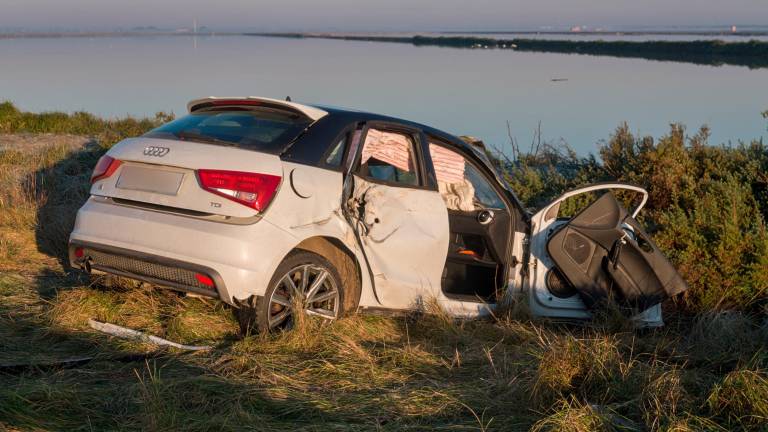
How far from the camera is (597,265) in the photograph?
6.75m

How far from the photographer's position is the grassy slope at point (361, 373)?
433 centimetres

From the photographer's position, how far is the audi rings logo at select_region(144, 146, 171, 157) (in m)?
5.65

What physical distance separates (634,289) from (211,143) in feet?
A: 10.9

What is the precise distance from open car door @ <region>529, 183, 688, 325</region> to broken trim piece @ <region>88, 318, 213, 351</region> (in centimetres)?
265

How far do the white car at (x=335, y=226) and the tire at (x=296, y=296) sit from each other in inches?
0.4

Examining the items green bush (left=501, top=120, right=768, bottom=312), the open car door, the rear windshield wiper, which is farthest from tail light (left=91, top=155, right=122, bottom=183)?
green bush (left=501, top=120, right=768, bottom=312)

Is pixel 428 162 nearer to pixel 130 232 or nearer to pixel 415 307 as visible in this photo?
pixel 415 307

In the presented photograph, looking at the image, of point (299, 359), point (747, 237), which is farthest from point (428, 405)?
point (747, 237)

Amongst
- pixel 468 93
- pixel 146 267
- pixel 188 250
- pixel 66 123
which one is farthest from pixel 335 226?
pixel 468 93

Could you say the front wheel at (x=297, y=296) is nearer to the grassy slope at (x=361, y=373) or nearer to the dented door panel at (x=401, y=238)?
the grassy slope at (x=361, y=373)

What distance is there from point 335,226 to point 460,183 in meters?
1.25

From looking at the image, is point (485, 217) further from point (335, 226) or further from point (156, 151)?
point (156, 151)

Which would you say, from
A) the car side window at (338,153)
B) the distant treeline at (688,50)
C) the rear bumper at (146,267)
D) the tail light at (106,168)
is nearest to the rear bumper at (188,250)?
the rear bumper at (146,267)

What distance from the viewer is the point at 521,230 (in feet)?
22.2
